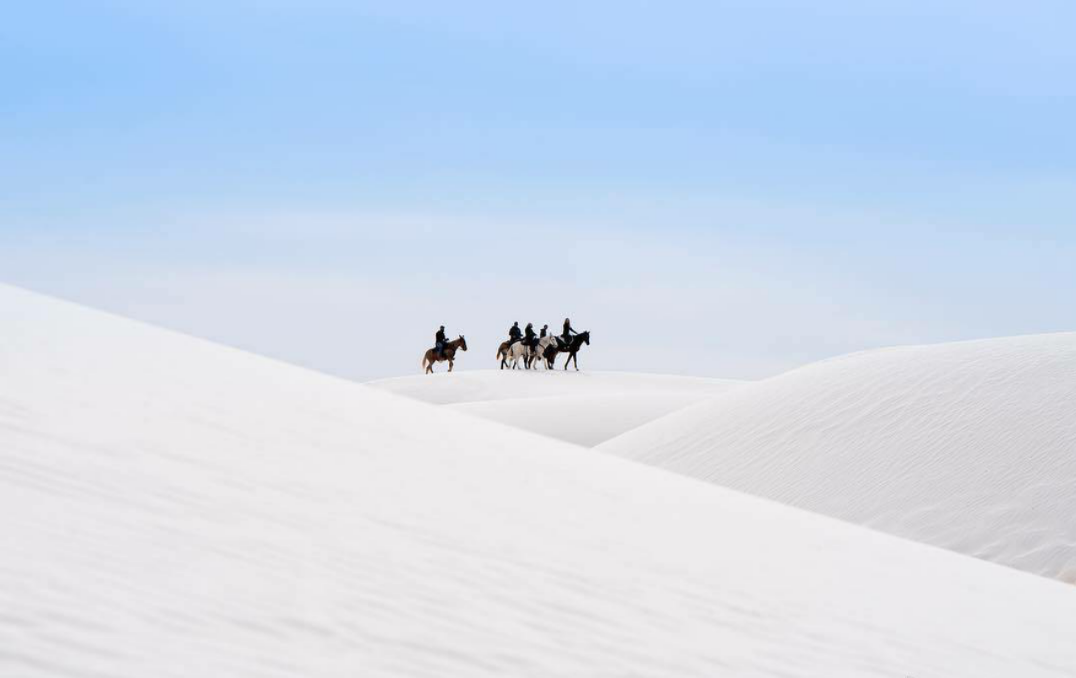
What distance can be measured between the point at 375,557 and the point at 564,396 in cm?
3213

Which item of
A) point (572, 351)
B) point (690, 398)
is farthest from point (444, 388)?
point (690, 398)

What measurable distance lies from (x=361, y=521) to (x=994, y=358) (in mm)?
16021

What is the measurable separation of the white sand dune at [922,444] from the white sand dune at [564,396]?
10.2 m

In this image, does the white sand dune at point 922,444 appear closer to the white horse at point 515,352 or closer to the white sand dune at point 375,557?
the white sand dune at point 375,557

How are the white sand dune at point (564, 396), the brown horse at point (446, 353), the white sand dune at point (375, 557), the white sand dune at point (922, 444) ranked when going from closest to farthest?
1. the white sand dune at point (375, 557)
2. the white sand dune at point (922, 444)
3. the white sand dune at point (564, 396)
4. the brown horse at point (446, 353)

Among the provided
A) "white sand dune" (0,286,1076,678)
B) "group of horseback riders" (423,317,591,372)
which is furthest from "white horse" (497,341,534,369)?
"white sand dune" (0,286,1076,678)

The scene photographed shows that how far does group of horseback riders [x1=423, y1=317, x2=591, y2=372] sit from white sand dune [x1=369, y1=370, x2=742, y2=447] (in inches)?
33.9

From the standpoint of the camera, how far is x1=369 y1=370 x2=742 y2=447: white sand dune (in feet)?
105

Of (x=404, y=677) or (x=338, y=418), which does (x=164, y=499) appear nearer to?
(x=404, y=677)

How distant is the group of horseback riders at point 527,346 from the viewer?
38781 mm

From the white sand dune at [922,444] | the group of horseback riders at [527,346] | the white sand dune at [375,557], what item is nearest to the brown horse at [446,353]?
the group of horseback riders at [527,346]

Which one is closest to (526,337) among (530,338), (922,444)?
(530,338)

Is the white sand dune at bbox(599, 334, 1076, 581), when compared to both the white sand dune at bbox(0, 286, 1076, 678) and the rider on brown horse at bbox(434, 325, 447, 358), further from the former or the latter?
the rider on brown horse at bbox(434, 325, 447, 358)

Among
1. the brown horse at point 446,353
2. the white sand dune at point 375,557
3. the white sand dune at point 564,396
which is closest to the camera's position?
the white sand dune at point 375,557
